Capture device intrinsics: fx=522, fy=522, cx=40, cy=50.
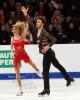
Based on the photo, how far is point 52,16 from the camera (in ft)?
47.5

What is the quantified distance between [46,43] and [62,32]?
14.3 feet

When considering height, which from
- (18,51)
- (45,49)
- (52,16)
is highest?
(45,49)

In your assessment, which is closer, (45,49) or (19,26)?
(45,49)

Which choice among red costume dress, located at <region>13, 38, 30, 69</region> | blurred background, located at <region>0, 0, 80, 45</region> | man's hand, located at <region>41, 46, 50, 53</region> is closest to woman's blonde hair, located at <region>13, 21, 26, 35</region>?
red costume dress, located at <region>13, 38, 30, 69</region>

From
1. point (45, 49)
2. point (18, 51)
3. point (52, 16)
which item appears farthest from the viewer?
point (52, 16)

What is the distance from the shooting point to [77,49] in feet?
42.0

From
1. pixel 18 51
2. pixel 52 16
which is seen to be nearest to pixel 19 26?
pixel 18 51

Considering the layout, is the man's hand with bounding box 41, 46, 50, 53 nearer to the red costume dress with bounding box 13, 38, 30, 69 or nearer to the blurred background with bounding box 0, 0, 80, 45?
the red costume dress with bounding box 13, 38, 30, 69

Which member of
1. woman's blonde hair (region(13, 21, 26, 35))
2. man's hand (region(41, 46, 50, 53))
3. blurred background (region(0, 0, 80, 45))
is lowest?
blurred background (region(0, 0, 80, 45))

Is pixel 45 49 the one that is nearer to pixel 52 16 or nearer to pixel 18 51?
pixel 18 51

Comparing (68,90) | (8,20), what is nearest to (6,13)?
(8,20)

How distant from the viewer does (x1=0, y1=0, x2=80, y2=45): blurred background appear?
13.5m

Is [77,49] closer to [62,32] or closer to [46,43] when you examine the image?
Answer: [62,32]

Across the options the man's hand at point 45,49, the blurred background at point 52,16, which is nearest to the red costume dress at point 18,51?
the man's hand at point 45,49
